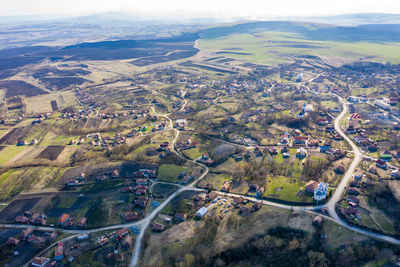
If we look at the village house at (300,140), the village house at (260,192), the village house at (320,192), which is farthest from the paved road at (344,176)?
the village house at (260,192)

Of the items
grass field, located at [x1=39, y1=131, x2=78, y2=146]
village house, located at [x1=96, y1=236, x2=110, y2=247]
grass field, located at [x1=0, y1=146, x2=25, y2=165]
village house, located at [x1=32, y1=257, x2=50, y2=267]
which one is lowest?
grass field, located at [x1=0, y1=146, x2=25, y2=165]

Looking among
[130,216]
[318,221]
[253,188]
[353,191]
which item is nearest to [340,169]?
[353,191]

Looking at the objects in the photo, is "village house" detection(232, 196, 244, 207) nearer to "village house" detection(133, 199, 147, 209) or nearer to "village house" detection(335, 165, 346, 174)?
"village house" detection(133, 199, 147, 209)

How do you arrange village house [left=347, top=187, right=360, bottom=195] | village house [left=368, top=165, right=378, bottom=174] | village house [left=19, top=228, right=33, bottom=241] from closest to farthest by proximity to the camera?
village house [left=19, top=228, right=33, bottom=241]
village house [left=347, top=187, right=360, bottom=195]
village house [left=368, top=165, right=378, bottom=174]

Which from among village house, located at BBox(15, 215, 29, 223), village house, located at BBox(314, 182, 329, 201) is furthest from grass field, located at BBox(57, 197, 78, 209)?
village house, located at BBox(314, 182, 329, 201)

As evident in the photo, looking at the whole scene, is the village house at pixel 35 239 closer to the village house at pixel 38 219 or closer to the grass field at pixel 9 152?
the village house at pixel 38 219

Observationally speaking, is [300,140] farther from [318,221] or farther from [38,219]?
[38,219]

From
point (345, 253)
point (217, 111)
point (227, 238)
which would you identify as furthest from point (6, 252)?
point (217, 111)
